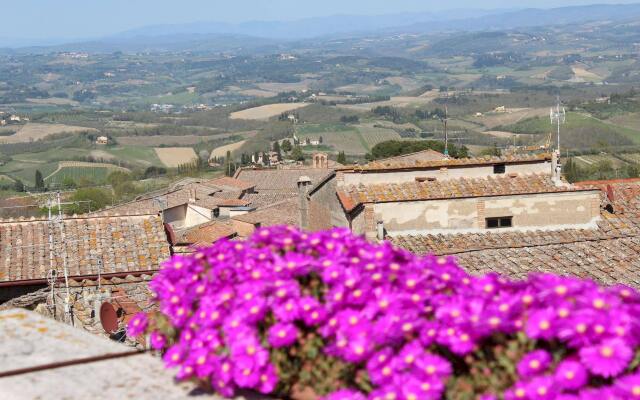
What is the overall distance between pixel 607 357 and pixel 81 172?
354 feet

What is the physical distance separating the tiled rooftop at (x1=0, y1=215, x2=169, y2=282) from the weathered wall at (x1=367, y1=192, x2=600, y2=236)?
4.59 metres

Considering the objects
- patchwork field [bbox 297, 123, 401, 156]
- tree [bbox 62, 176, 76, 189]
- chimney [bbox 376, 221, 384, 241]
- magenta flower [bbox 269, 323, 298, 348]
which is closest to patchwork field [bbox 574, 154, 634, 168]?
patchwork field [bbox 297, 123, 401, 156]

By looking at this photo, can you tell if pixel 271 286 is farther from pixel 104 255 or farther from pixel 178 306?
pixel 104 255

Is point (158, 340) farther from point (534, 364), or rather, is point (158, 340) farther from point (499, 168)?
point (499, 168)

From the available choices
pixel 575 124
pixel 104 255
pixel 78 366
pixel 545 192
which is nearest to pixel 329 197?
pixel 545 192

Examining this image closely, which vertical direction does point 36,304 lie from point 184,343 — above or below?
below

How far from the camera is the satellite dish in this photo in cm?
1143

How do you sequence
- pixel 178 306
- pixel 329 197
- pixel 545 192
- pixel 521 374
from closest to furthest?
pixel 521 374 < pixel 178 306 < pixel 545 192 < pixel 329 197

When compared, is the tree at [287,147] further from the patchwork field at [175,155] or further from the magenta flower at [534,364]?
the magenta flower at [534,364]

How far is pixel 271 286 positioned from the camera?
3545 millimetres

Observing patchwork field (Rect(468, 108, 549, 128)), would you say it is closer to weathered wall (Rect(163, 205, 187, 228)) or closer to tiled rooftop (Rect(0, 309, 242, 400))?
weathered wall (Rect(163, 205, 187, 228))

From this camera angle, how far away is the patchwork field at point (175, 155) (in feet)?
392

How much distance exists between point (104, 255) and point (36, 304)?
2.95m

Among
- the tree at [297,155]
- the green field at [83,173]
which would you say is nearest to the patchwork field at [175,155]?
the green field at [83,173]
